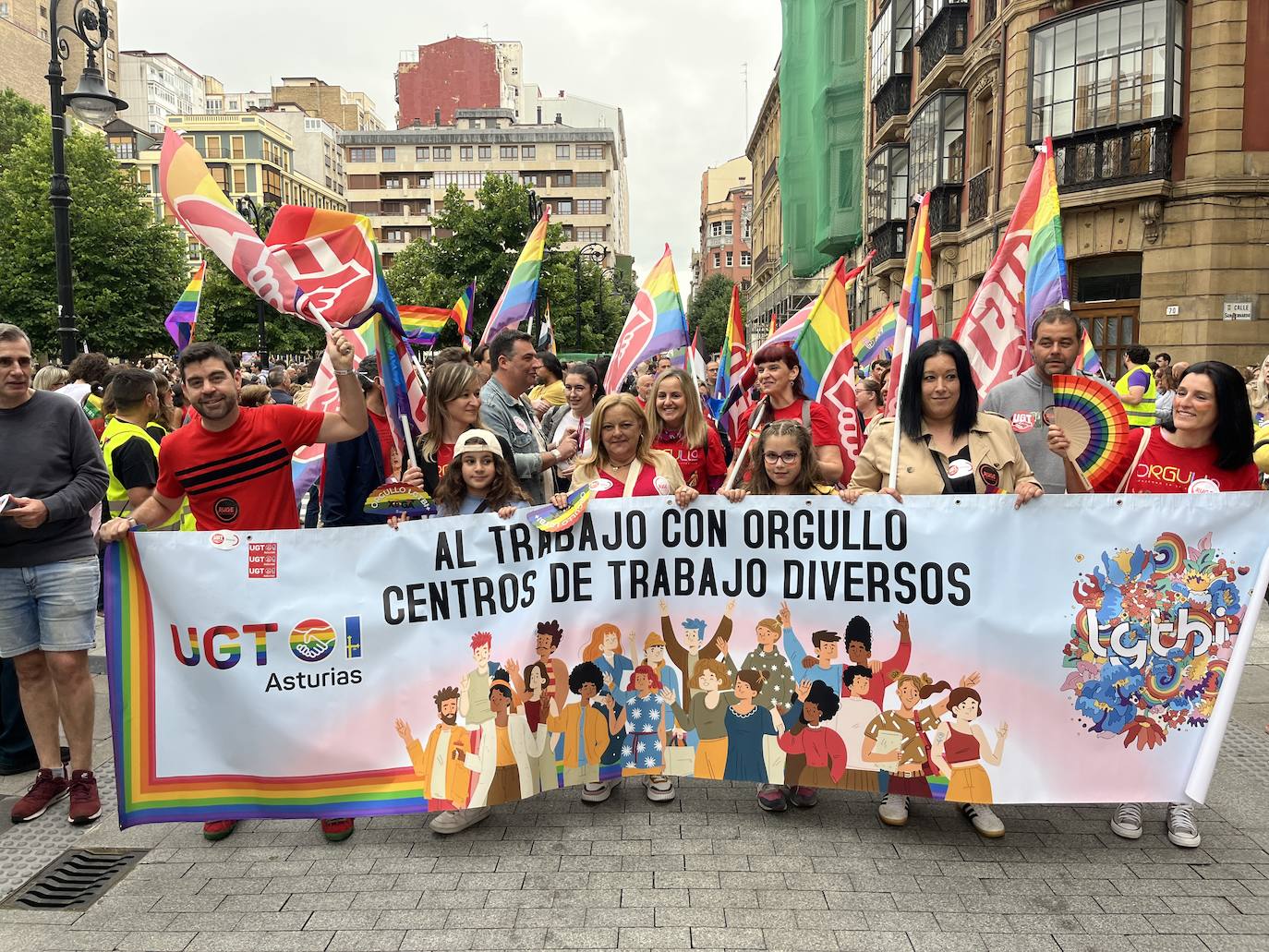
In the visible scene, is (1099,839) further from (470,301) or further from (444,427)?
(470,301)

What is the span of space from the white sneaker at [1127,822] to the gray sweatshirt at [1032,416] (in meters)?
1.38

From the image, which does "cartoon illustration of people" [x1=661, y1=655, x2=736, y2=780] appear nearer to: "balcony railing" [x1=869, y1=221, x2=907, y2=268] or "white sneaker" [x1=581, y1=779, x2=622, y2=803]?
"white sneaker" [x1=581, y1=779, x2=622, y2=803]

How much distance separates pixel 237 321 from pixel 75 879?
40663 mm

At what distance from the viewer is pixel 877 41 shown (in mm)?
29031

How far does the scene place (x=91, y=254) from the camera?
107ft

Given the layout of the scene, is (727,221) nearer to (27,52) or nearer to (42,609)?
(27,52)

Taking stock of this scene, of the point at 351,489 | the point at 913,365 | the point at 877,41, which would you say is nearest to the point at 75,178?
the point at 877,41

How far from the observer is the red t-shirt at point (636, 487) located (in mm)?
4207

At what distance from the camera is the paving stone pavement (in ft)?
10.2

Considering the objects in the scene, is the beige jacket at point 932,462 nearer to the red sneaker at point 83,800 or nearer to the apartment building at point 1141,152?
the red sneaker at point 83,800

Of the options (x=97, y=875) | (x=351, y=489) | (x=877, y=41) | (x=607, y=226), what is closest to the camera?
(x=97, y=875)

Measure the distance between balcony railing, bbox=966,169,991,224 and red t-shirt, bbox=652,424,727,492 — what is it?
1804 centimetres

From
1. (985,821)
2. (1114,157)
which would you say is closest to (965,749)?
(985,821)

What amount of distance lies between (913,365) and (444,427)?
2.23 meters
